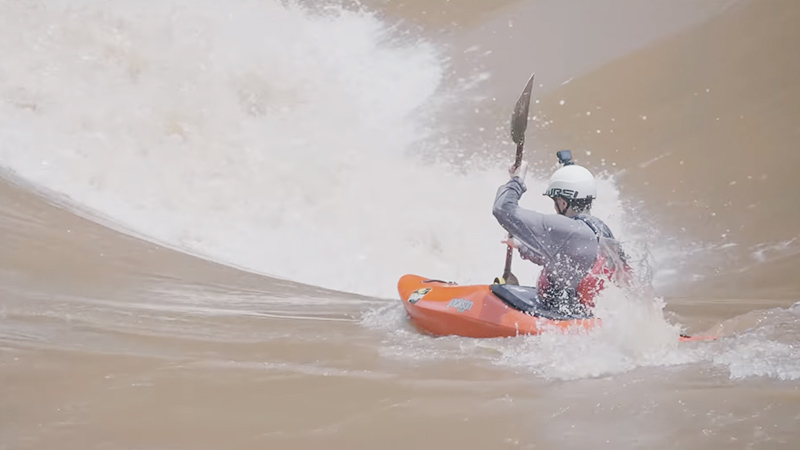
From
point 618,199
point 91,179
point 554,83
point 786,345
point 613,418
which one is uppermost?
point 554,83

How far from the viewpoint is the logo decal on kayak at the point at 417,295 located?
4305mm

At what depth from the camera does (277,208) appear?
6914 mm

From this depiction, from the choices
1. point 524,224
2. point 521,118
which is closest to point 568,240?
point 524,224

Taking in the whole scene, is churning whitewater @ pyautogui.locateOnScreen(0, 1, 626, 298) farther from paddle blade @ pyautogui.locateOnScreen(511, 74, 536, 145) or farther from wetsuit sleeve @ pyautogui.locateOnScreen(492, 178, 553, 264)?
wetsuit sleeve @ pyautogui.locateOnScreen(492, 178, 553, 264)

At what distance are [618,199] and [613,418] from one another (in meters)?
4.84

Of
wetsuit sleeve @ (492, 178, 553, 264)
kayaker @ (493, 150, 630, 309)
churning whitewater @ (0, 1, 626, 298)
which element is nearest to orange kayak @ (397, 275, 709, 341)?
kayaker @ (493, 150, 630, 309)

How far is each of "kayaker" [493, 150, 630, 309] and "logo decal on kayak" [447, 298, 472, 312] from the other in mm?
416

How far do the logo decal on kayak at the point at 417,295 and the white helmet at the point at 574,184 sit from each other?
1.03m

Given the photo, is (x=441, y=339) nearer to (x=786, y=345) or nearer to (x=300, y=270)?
(x=786, y=345)

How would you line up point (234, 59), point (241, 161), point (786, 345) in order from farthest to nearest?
point (234, 59)
point (241, 161)
point (786, 345)

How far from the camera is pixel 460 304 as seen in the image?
4.02m

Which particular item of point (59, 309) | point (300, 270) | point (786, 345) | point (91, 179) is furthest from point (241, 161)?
point (786, 345)

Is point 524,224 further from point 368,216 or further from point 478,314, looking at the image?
point 368,216

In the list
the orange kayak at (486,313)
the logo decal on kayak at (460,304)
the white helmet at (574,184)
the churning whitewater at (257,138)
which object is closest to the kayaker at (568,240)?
the white helmet at (574,184)
